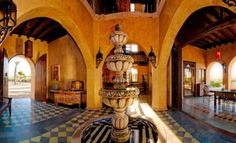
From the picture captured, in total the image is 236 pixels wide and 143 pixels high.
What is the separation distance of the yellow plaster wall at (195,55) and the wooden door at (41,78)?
8669 millimetres

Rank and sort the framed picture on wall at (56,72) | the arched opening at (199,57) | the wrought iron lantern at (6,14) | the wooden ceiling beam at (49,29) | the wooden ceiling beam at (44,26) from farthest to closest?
the framed picture on wall at (56,72)
the wooden ceiling beam at (49,29)
the wooden ceiling beam at (44,26)
the arched opening at (199,57)
the wrought iron lantern at (6,14)

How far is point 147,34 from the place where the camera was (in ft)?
22.3

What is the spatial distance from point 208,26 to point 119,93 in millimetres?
4348

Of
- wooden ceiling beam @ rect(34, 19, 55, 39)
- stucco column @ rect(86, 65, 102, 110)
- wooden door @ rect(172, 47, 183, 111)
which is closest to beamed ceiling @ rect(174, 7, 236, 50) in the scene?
wooden door @ rect(172, 47, 183, 111)

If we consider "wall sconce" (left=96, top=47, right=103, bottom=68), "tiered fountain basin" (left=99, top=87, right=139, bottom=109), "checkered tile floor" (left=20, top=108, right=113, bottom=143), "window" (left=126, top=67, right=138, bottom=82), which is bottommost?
"checkered tile floor" (left=20, top=108, right=113, bottom=143)

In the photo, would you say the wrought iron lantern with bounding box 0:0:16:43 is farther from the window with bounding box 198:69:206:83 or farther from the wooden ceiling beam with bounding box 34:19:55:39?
the window with bounding box 198:69:206:83

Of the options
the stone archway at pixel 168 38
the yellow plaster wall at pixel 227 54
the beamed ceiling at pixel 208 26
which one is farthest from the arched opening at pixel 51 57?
the yellow plaster wall at pixel 227 54

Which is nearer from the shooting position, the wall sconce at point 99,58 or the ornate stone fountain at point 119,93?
the ornate stone fountain at point 119,93

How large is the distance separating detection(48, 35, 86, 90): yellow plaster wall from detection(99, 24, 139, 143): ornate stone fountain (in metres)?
5.14

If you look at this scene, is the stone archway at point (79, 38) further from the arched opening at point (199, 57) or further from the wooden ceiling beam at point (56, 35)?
the arched opening at point (199, 57)

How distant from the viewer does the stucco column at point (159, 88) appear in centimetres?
670

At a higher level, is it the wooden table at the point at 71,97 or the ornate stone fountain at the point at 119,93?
the ornate stone fountain at the point at 119,93

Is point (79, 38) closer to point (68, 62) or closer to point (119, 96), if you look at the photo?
point (68, 62)

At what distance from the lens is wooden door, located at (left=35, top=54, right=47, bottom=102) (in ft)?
30.3
